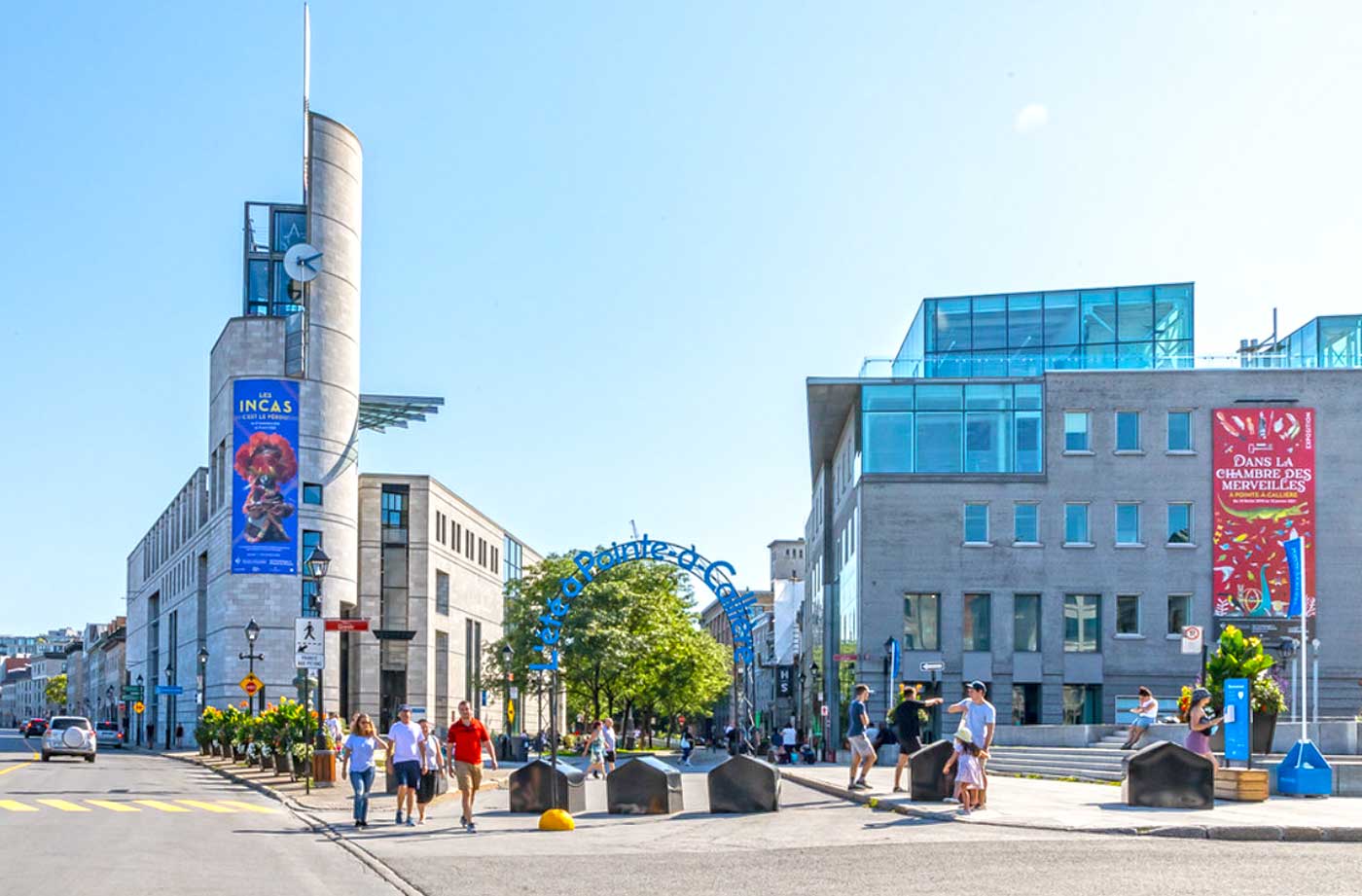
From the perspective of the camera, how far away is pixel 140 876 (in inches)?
580

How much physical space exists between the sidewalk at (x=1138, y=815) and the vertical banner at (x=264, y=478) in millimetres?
53265

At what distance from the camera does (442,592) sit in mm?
96250

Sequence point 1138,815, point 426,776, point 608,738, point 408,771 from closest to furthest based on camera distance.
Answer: point 1138,815, point 408,771, point 426,776, point 608,738

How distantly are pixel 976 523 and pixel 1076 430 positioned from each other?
4.53 metres

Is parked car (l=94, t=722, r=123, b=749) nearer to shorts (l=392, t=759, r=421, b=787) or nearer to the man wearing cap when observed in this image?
shorts (l=392, t=759, r=421, b=787)

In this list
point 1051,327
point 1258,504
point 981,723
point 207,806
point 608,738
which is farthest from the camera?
point 1051,327

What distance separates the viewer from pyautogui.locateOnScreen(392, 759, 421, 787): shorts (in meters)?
21.4

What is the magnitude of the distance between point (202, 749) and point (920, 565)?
26609 millimetres

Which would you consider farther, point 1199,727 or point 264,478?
point 264,478

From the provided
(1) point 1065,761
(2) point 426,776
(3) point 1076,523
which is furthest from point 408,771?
(3) point 1076,523

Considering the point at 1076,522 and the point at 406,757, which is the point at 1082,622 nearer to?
the point at 1076,522

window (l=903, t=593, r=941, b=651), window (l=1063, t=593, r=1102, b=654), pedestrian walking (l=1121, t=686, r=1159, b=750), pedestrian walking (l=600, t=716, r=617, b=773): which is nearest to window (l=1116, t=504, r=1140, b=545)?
window (l=1063, t=593, r=1102, b=654)

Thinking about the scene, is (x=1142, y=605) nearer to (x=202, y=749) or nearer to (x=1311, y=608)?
(x=1311, y=608)

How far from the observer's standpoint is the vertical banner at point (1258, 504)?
51625mm
